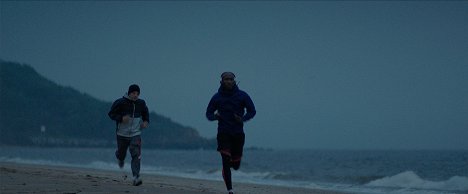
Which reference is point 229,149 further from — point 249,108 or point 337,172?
point 337,172

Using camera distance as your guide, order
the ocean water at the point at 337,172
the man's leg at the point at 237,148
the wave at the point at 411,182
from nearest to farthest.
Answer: the man's leg at the point at 237,148
the ocean water at the point at 337,172
the wave at the point at 411,182

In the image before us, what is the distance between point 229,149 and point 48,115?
158 metres

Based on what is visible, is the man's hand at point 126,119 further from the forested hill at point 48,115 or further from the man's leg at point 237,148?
the forested hill at point 48,115

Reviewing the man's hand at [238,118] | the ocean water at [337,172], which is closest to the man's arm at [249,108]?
the man's hand at [238,118]

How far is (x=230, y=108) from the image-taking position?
8234 mm

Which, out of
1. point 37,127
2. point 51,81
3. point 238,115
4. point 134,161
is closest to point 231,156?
point 238,115

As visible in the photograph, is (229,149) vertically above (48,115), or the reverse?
(48,115)

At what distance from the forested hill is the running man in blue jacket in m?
137

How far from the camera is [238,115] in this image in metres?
8.22

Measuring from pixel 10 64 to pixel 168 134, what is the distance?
176 ft

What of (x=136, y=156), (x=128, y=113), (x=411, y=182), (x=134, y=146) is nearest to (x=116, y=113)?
(x=128, y=113)

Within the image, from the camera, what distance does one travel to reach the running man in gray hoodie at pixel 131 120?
33.3 feet

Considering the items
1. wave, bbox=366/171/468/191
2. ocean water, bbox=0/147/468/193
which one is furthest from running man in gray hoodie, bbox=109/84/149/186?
wave, bbox=366/171/468/191

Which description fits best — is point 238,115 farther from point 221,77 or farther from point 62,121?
point 62,121
